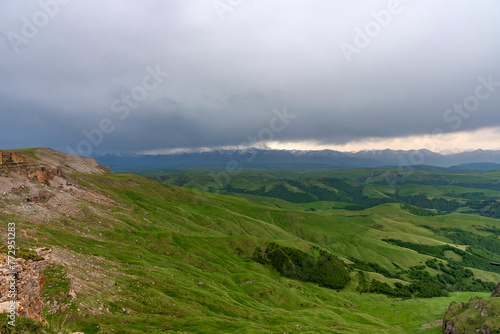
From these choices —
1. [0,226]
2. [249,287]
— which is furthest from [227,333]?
[0,226]

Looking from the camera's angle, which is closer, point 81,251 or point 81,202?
point 81,251

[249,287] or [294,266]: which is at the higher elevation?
[249,287]

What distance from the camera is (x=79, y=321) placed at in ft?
151

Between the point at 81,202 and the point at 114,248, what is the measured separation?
5106 centimetres

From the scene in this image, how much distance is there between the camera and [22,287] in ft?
78.1

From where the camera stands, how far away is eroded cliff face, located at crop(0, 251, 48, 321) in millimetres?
22153

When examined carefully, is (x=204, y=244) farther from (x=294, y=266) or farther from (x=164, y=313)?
(x=164, y=313)

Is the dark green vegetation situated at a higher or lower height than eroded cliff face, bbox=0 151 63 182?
lower

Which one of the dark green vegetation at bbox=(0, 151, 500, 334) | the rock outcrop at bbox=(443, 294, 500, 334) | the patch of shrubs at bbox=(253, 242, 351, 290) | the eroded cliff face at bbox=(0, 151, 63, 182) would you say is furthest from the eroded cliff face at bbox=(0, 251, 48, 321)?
the patch of shrubs at bbox=(253, 242, 351, 290)

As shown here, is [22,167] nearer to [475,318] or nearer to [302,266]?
[302,266]

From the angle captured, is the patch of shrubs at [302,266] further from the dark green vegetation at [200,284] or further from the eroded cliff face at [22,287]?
the eroded cliff face at [22,287]

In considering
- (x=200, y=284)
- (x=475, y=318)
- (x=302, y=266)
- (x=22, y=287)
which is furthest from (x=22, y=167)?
(x=475, y=318)

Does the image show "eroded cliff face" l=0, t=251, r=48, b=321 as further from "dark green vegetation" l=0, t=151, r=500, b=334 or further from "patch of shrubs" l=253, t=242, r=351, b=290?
"patch of shrubs" l=253, t=242, r=351, b=290

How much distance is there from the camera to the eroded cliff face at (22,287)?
22.2 meters
